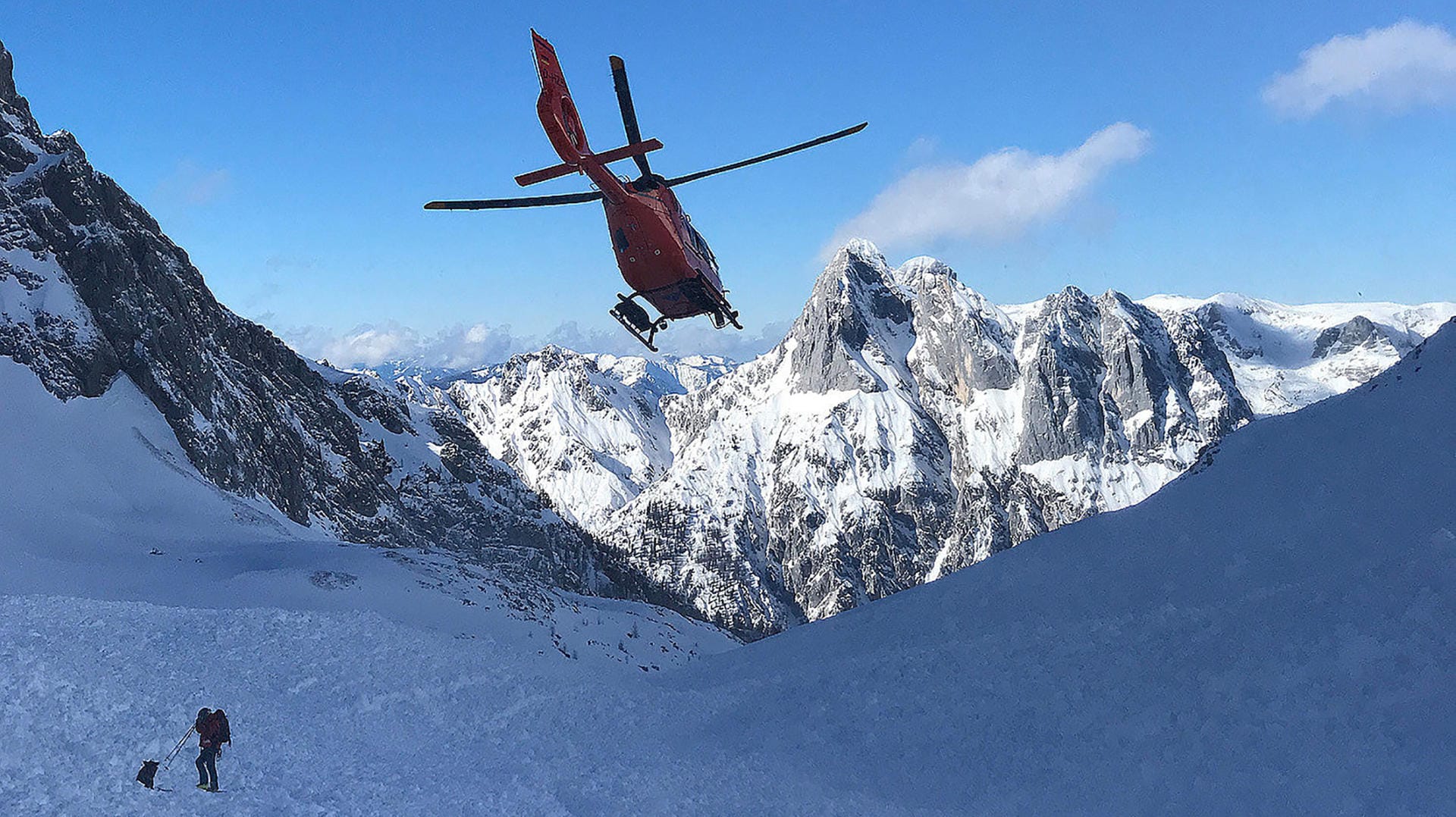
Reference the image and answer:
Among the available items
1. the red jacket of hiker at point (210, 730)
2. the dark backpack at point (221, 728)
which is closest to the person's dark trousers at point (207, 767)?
the red jacket of hiker at point (210, 730)

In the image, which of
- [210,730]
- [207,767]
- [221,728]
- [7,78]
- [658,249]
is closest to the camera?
[207,767]

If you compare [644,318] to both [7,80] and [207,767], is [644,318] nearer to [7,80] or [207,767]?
[207,767]

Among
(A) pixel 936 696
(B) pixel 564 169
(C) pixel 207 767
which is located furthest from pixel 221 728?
(A) pixel 936 696

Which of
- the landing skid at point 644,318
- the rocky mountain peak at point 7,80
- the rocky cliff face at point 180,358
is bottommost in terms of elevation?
the landing skid at point 644,318

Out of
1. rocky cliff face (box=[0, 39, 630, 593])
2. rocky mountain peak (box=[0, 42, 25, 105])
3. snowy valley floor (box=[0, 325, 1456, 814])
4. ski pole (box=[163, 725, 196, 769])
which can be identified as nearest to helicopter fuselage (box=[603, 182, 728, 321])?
snowy valley floor (box=[0, 325, 1456, 814])

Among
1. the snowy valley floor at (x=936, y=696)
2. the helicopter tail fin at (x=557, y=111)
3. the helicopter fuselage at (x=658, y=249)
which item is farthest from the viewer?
the helicopter fuselage at (x=658, y=249)

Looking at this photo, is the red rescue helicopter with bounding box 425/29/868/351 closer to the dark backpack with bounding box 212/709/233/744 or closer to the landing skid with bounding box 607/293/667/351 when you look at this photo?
the landing skid with bounding box 607/293/667/351

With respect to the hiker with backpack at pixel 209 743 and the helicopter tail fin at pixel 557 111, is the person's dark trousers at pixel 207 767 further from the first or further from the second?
the helicopter tail fin at pixel 557 111
